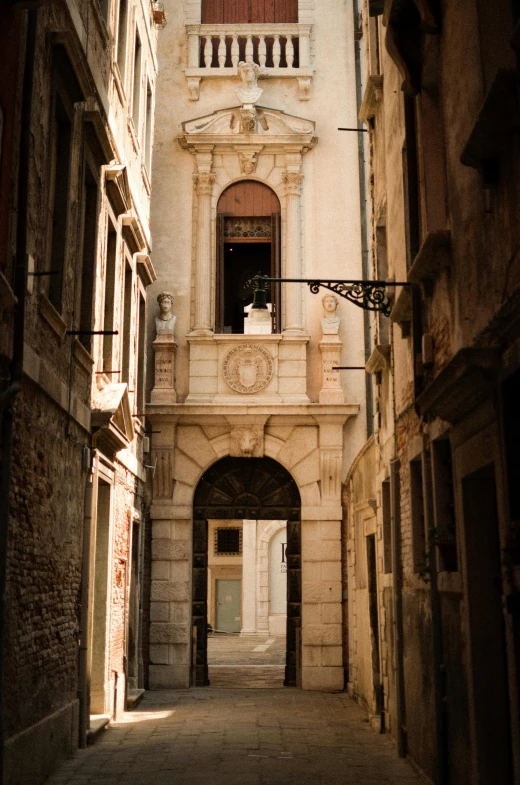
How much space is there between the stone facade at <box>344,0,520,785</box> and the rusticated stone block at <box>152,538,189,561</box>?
513 cm

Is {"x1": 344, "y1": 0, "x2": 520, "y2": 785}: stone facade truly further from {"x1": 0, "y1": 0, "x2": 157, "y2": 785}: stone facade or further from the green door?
the green door

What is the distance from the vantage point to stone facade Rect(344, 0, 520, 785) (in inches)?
221

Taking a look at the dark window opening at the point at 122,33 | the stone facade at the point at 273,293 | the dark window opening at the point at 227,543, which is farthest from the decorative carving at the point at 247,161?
the dark window opening at the point at 227,543

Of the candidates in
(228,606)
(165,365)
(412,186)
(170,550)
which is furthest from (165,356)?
(228,606)

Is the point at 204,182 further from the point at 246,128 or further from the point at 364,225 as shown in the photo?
the point at 364,225

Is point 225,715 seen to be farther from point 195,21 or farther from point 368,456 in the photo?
point 195,21

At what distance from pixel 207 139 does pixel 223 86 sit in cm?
127

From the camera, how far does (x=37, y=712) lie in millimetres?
8117

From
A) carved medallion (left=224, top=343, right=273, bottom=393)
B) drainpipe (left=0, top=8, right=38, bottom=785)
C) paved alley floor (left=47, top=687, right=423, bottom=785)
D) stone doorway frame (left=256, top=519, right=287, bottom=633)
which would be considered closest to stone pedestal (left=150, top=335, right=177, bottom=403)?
carved medallion (left=224, top=343, right=273, bottom=393)

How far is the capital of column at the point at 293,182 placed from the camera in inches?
679

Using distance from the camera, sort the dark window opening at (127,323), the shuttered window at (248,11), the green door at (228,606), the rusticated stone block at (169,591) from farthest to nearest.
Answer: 1. the green door at (228,606)
2. the shuttered window at (248,11)
3. the rusticated stone block at (169,591)
4. the dark window opening at (127,323)

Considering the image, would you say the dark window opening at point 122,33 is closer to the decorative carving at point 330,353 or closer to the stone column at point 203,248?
the stone column at point 203,248

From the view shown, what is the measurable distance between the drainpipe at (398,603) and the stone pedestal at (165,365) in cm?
658

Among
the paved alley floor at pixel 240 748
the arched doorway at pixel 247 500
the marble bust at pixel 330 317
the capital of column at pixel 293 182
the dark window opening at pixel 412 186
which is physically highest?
the capital of column at pixel 293 182
